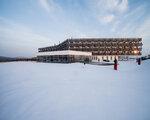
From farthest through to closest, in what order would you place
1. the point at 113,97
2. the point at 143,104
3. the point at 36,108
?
the point at 113,97 → the point at 143,104 → the point at 36,108

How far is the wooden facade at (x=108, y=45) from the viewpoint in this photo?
9050 centimetres

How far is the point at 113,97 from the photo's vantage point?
7668mm

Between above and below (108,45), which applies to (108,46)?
below

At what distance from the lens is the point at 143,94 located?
8.11 meters

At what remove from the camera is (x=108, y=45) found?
90.8 m

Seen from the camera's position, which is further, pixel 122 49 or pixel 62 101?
pixel 122 49

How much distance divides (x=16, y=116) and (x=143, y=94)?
6771mm

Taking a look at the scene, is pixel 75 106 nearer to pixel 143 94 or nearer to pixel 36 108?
pixel 36 108

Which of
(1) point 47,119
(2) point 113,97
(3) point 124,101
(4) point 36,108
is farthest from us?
(2) point 113,97

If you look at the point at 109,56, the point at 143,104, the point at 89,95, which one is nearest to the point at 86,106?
the point at 89,95

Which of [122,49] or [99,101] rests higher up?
[122,49]

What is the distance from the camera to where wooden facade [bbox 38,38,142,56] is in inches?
→ 3563

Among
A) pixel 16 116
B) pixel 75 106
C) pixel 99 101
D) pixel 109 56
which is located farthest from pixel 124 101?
pixel 109 56

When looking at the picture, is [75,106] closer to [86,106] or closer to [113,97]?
[86,106]
